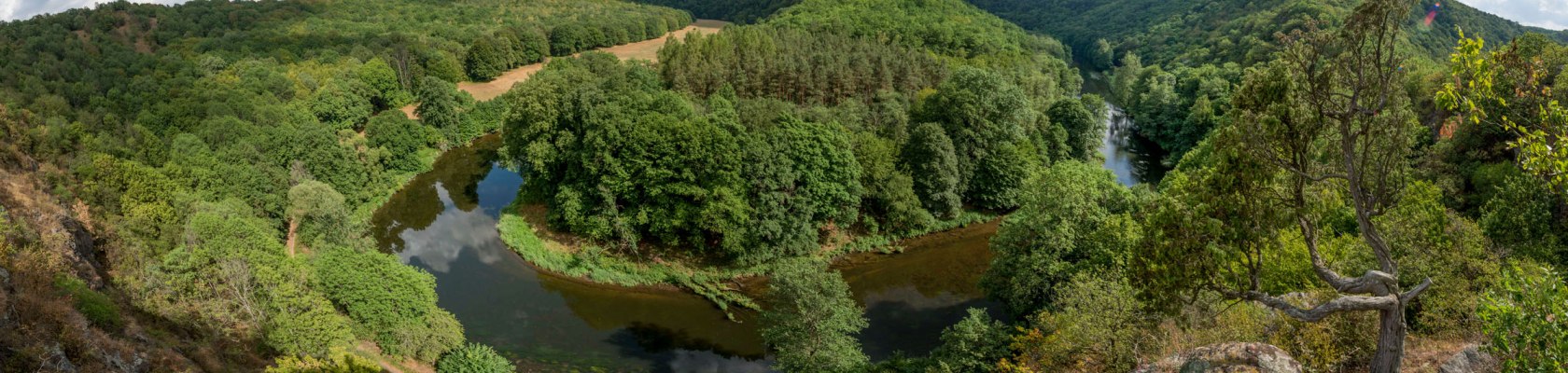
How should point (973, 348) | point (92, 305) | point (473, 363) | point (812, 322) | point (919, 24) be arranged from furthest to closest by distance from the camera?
point (919, 24)
point (473, 363)
point (812, 322)
point (92, 305)
point (973, 348)

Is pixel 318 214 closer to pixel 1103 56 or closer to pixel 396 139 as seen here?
pixel 396 139

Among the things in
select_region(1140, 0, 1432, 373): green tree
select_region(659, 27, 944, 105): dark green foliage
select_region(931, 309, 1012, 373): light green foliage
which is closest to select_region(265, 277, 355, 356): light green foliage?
select_region(931, 309, 1012, 373): light green foliage

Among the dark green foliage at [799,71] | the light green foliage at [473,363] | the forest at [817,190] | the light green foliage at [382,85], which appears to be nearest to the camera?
the forest at [817,190]

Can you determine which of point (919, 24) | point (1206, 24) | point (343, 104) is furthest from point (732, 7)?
point (343, 104)

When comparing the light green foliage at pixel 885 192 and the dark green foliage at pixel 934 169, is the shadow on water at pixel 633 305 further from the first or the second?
the dark green foliage at pixel 934 169

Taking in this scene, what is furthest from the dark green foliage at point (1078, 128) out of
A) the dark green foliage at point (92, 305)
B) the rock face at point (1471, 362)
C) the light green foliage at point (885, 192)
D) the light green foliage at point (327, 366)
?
the dark green foliage at point (92, 305)

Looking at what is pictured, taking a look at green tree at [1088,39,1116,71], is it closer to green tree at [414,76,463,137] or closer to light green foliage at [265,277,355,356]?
green tree at [414,76,463,137]
